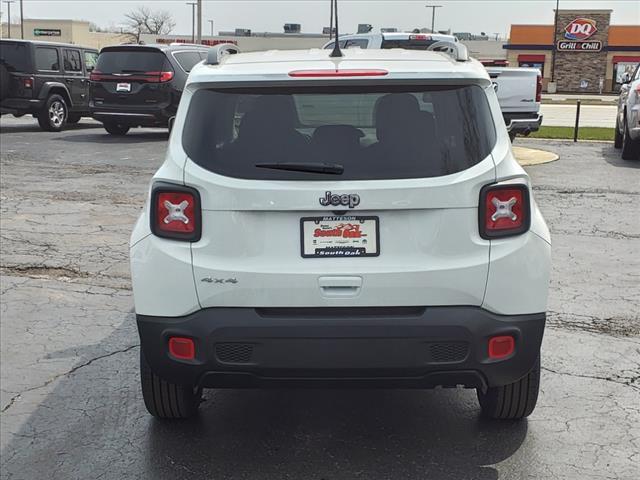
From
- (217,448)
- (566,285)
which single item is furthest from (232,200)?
(566,285)

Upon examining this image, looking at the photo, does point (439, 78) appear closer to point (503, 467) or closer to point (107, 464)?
point (503, 467)

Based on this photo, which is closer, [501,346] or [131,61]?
[501,346]

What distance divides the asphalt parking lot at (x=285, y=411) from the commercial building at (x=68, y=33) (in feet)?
321

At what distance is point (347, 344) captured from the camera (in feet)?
10.8

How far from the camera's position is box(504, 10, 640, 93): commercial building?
61656 millimetres

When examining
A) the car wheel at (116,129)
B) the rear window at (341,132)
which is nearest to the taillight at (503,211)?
the rear window at (341,132)

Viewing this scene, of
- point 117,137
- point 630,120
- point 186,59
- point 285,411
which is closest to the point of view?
point 285,411

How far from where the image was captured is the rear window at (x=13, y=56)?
17984 millimetres

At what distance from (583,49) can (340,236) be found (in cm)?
6409

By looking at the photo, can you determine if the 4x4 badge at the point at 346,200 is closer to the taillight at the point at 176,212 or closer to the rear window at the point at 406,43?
the taillight at the point at 176,212

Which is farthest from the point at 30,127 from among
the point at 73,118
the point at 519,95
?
the point at 519,95

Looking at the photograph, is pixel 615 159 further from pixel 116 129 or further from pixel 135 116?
pixel 116 129

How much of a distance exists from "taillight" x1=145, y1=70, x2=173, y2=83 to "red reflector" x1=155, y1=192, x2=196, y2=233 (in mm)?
13764

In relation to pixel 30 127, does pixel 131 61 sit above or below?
above
